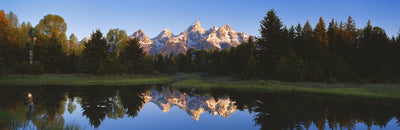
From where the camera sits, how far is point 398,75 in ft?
140

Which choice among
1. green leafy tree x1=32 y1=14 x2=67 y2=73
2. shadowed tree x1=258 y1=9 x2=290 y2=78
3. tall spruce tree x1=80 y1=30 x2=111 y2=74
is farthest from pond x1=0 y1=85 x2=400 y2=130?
green leafy tree x1=32 y1=14 x2=67 y2=73

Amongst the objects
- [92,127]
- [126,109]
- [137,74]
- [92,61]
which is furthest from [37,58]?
[92,127]

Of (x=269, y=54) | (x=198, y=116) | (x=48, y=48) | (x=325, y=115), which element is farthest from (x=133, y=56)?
(x=325, y=115)

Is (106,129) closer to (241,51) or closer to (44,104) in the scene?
(44,104)

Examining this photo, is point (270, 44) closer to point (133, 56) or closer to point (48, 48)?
point (133, 56)

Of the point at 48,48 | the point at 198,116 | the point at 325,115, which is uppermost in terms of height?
the point at 48,48

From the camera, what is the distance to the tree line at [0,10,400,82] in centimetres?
4216

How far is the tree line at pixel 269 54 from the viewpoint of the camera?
42156mm

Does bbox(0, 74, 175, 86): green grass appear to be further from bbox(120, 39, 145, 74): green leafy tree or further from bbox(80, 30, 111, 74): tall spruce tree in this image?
bbox(120, 39, 145, 74): green leafy tree

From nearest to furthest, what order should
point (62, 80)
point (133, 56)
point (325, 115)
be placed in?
point (325, 115) → point (62, 80) → point (133, 56)

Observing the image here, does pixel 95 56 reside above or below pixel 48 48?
below

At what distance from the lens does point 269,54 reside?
162 ft

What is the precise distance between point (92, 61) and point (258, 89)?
4141cm

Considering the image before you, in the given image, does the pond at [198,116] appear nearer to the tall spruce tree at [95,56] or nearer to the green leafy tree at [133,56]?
the tall spruce tree at [95,56]
